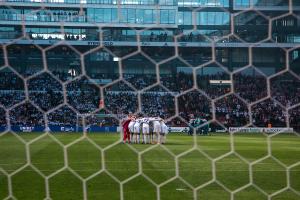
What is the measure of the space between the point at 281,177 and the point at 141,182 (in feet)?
5.08

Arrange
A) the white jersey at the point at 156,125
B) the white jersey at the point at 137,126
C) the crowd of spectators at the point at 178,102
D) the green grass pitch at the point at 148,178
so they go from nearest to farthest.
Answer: the green grass pitch at the point at 148,178 → the white jersey at the point at 156,125 → the white jersey at the point at 137,126 → the crowd of spectators at the point at 178,102

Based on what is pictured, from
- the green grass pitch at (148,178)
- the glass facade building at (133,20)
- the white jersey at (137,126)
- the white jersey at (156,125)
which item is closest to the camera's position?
the glass facade building at (133,20)

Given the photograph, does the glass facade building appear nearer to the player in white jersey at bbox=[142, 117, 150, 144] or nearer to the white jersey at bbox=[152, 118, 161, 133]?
the white jersey at bbox=[152, 118, 161, 133]

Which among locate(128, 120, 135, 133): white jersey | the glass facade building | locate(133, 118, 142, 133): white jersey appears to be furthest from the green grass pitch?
locate(128, 120, 135, 133): white jersey

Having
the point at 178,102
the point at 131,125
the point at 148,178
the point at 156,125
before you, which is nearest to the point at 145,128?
the point at 156,125

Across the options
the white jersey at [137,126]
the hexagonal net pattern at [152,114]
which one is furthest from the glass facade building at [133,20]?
the white jersey at [137,126]

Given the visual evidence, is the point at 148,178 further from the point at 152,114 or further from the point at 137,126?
the point at 152,114

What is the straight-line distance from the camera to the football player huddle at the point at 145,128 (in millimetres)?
11250

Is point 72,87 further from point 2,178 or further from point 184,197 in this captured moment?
point 184,197

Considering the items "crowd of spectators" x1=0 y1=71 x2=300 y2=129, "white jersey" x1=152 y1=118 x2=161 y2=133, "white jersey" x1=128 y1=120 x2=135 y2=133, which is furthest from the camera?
"crowd of spectators" x1=0 y1=71 x2=300 y2=129

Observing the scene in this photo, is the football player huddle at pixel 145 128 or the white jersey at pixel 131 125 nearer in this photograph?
the football player huddle at pixel 145 128

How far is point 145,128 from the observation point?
11219 millimetres

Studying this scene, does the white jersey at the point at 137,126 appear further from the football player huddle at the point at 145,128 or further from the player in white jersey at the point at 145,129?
the player in white jersey at the point at 145,129

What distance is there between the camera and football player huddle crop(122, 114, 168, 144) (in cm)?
1125
